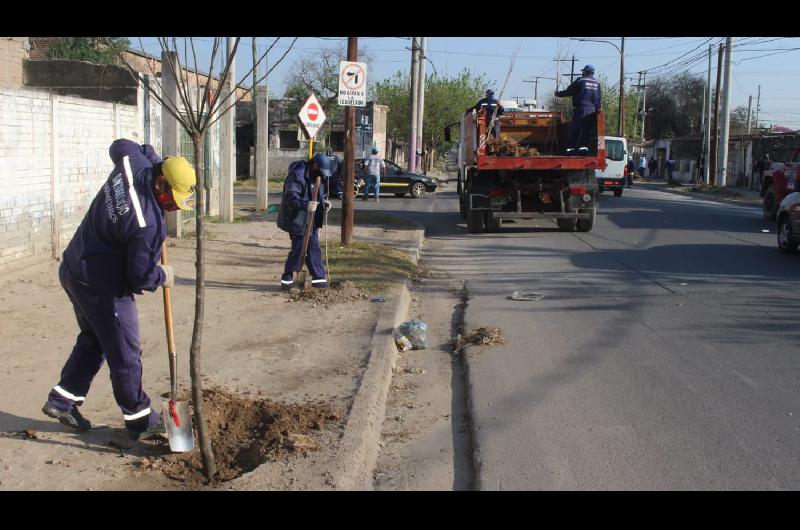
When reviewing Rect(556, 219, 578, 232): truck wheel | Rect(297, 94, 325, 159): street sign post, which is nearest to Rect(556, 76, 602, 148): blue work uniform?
Rect(556, 219, 578, 232): truck wheel

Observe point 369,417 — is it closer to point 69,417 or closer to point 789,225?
point 69,417

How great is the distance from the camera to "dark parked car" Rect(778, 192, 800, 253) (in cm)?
1341

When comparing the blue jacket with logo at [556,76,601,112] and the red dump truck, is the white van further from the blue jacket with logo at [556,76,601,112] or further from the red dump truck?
Result: the blue jacket with logo at [556,76,601,112]

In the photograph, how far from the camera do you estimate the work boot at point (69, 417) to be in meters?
4.84

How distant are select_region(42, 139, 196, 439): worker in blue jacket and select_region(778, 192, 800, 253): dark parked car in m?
11.6

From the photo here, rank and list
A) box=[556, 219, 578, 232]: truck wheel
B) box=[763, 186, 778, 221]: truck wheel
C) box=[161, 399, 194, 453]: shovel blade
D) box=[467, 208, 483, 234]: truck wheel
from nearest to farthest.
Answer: box=[161, 399, 194, 453]: shovel blade → box=[467, 208, 483, 234]: truck wheel → box=[556, 219, 578, 232]: truck wheel → box=[763, 186, 778, 221]: truck wheel

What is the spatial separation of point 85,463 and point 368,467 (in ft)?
5.19

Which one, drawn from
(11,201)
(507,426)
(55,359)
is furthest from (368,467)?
(11,201)

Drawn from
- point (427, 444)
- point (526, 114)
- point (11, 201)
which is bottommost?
point (427, 444)

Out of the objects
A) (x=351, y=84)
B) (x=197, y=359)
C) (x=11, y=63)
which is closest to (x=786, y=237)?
(x=351, y=84)

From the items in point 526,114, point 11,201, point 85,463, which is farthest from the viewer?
point 526,114

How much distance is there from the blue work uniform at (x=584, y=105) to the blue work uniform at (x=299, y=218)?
8447mm

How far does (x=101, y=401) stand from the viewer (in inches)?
222
